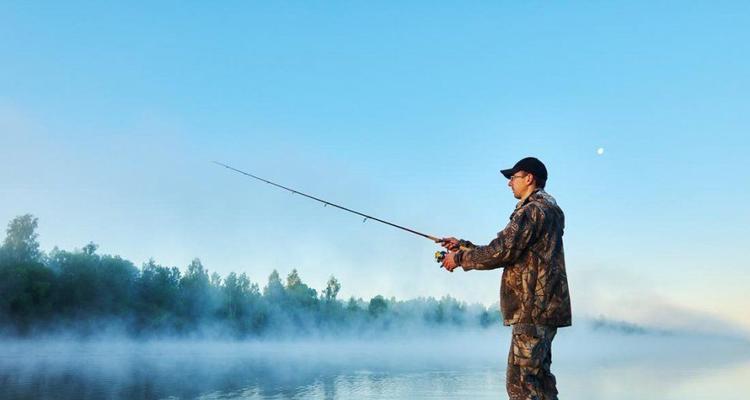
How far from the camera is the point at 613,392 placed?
1905 cm

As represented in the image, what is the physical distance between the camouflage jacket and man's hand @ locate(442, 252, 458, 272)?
308 mm

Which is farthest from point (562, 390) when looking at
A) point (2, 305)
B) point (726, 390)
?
point (2, 305)

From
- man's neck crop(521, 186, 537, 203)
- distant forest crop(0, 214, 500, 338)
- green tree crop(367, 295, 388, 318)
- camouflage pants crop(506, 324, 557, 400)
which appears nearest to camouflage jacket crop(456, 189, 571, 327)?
camouflage pants crop(506, 324, 557, 400)

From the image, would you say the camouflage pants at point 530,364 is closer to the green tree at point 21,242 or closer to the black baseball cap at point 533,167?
the black baseball cap at point 533,167

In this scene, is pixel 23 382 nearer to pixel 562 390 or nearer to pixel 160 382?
pixel 160 382

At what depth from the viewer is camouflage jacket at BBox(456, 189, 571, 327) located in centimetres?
574

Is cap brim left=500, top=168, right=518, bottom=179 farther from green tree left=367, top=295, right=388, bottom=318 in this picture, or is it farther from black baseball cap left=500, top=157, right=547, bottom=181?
green tree left=367, top=295, right=388, bottom=318

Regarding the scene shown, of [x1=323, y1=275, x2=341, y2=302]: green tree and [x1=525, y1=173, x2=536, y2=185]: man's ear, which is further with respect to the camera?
[x1=323, y1=275, x2=341, y2=302]: green tree

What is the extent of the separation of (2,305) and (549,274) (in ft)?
239

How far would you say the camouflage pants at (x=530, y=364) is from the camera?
18.5 ft

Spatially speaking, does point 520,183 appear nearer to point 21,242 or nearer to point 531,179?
point 531,179

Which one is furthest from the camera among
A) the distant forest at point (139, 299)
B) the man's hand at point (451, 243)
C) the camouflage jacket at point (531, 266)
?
the distant forest at point (139, 299)

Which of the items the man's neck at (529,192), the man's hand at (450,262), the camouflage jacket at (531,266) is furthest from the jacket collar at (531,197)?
the man's hand at (450,262)

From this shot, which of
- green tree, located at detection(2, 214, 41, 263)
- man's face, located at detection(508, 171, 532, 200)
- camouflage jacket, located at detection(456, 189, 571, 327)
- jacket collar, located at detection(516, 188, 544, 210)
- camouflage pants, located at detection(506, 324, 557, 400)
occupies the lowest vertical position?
camouflage pants, located at detection(506, 324, 557, 400)
